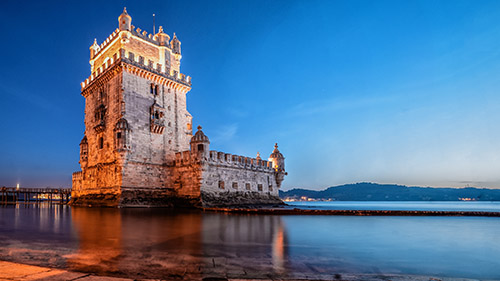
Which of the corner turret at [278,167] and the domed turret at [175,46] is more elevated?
the domed turret at [175,46]

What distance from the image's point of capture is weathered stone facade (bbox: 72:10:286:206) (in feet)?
84.6

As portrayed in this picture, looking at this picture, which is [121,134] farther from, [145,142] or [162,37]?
[162,37]

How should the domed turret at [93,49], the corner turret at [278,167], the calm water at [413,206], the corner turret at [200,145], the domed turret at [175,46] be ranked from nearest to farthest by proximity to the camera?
the corner turret at [200,145]
the domed turret at [175,46]
the domed turret at [93,49]
the corner turret at [278,167]
the calm water at [413,206]

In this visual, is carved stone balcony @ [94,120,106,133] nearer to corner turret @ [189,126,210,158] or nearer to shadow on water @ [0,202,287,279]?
corner turret @ [189,126,210,158]

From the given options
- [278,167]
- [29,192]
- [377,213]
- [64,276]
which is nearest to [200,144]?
[278,167]

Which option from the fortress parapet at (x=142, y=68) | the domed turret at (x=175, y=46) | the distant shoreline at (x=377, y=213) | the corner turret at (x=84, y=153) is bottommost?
the distant shoreline at (x=377, y=213)

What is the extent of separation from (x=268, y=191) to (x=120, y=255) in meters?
29.3

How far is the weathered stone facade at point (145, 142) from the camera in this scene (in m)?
25.8

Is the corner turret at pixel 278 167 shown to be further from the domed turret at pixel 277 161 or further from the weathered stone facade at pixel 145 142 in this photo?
the weathered stone facade at pixel 145 142

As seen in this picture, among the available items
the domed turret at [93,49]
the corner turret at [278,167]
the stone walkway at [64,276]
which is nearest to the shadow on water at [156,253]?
the stone walkway at [64,276]

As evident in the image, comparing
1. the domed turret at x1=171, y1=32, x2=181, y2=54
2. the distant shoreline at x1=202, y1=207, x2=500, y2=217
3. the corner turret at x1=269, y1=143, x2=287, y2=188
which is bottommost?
the distant shoreline at x1=202, y1=207, x2=500, y2=217

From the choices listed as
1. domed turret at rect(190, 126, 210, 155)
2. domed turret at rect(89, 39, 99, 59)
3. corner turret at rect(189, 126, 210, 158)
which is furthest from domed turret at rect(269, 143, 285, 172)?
domed turret at rect(89, 39, 99, 59)

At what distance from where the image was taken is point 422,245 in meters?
7.69

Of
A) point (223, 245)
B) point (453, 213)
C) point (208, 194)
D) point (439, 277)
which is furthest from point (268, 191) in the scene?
point (439, 277)
